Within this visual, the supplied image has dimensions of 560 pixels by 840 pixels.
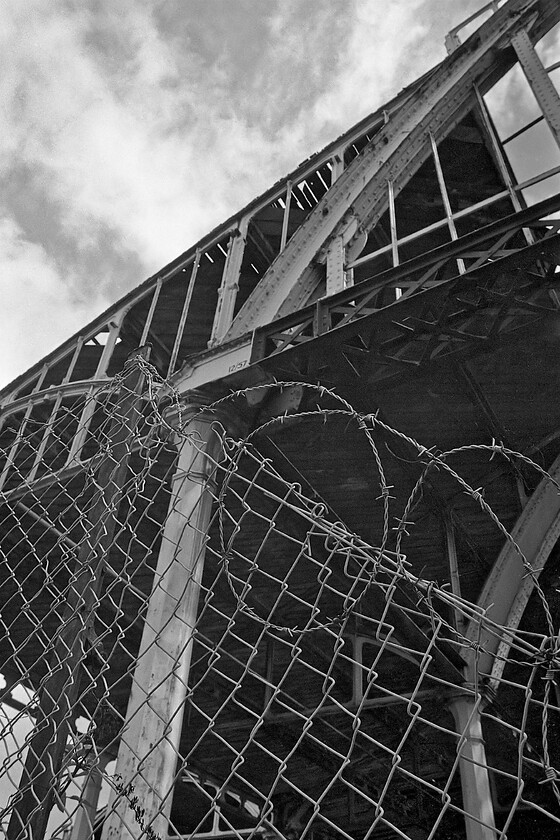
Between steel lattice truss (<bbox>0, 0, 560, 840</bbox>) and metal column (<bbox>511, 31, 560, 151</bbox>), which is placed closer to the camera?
steel lattice truss (<bbox>0, 0, 560, 840</bbox>)

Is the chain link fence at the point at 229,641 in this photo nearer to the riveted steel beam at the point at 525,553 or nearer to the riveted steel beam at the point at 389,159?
the riveted steel beam at the point at 525,553

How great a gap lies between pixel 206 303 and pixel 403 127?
4722 millimetres

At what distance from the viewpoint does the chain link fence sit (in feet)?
6.64

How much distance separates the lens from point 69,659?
2064mm

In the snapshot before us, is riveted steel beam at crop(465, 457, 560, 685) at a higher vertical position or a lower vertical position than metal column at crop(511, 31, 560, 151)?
lower

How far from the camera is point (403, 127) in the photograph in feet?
23.8

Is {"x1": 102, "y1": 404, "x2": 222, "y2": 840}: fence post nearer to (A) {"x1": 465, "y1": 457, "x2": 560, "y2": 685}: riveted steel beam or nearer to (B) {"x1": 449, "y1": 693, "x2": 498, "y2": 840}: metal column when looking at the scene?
(B) {"x1": 449, "y1": 693, "x2": 498, "y2": 840}: metal column

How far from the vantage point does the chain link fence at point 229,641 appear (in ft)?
6.64

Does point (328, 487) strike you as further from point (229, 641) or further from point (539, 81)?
point (539, 81)

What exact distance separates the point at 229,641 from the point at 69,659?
30.9 feet

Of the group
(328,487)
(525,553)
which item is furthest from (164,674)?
(525,553)

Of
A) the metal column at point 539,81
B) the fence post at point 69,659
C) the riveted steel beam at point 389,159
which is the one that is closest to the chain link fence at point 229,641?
the fence post at point 69,659

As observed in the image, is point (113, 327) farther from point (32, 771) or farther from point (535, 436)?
point (32, 771)

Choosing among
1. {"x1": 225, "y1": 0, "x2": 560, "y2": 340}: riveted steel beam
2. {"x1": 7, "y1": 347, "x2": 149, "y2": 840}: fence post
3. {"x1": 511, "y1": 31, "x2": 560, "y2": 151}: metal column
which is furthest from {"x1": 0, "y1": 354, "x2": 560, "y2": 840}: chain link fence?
{"x1": 511, "y1": 31, "x2": 560, "y2": 151}: metal column
